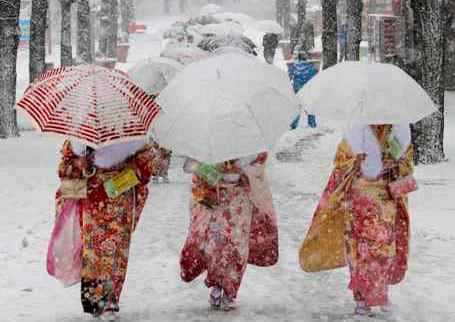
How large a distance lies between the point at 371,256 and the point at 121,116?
79.8 inches

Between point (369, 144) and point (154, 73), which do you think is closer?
point (369, 144)

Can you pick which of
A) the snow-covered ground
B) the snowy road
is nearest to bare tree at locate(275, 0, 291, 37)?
the snow-covered ground

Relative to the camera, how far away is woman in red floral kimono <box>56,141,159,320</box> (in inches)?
261

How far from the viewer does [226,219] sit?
6891 mm

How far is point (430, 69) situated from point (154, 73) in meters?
4.46

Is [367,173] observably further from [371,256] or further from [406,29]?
[406,29]

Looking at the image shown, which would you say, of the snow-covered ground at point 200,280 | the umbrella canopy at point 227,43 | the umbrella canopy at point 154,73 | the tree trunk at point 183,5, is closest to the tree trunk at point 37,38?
the umbrella canopy at point 227,43

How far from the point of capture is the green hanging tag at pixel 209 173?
6867 mm

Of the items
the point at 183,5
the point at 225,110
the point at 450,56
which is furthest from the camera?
the point at 183,5

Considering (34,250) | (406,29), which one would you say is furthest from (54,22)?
(34,250)

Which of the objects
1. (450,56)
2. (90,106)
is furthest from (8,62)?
(450,56)

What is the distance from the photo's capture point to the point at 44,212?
37.8ft

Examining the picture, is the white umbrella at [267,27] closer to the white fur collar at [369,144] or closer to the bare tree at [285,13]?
the white fur collar at [369,144]

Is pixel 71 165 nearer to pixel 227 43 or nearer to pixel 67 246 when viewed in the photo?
pixel 67 246
